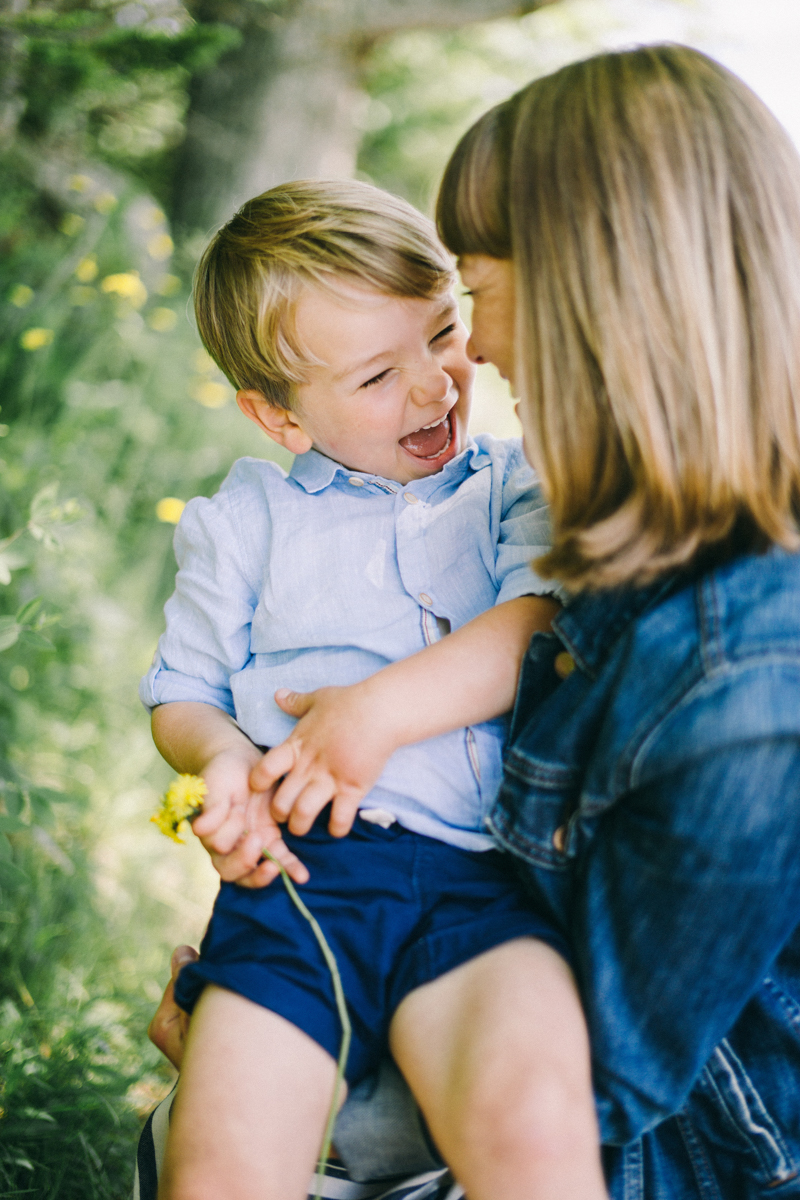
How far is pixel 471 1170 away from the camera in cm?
87

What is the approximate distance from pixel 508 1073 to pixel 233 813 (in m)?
0.43

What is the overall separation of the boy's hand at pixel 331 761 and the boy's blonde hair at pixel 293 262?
1.78 feet

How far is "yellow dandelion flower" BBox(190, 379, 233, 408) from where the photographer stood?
8.57ft

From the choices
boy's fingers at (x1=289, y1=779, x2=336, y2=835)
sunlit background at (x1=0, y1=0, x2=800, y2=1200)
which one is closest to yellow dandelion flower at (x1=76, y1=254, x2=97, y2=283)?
sunlit background at (x1=0, y1=0, x2=800, y2=1200)

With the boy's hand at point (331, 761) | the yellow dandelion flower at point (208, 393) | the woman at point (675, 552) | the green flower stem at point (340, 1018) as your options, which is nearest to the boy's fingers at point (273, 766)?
the boy's hand at point (331, 761)

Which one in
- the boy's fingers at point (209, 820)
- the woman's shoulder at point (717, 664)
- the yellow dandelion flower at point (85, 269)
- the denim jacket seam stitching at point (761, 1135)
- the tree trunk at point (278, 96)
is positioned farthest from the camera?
the tree trunk at point (278, 96)

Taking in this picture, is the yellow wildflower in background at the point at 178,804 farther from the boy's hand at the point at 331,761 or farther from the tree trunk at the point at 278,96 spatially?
the tree trunk at the point at 278,96

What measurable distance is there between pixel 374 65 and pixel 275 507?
3.74 m

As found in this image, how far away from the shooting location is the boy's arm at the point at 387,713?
1075mm

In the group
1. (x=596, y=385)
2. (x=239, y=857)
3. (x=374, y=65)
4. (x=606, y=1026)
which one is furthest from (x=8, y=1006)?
(x=374, y=65)

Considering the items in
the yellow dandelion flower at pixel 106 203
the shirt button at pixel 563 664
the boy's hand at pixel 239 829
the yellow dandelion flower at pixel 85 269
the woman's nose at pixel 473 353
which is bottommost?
the boy's hand at pixel 239 829

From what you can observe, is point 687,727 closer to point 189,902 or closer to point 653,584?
point 653,584

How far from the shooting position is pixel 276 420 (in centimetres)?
144

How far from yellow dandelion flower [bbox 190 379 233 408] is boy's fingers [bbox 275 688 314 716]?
1606 mm
